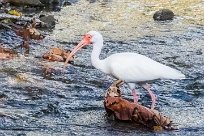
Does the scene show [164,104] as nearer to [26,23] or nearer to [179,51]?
[179,51]

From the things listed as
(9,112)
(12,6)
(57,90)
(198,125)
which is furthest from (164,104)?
(12,6)

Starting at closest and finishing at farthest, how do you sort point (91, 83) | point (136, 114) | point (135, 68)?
point (136, 114) → point (135, 68) → point (91, 83)

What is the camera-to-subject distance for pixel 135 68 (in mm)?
9469

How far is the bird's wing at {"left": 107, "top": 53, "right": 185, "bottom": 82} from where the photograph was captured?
30.7 ft

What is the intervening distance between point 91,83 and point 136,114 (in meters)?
2.90

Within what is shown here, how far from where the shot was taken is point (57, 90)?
36.4 feet

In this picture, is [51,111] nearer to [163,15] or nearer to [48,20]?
[48,20]

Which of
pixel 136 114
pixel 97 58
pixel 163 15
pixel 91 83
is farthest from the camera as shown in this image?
pixel 163 15

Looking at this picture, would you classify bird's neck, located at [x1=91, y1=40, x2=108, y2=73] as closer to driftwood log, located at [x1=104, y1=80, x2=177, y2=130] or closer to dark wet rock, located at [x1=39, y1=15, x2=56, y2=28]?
driftwood log, located at [x1=104, y1=80, x2=177, y2=130]

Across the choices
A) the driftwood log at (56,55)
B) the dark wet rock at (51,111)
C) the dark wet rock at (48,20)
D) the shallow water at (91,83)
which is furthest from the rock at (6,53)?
the dark wet rock at (48,20)

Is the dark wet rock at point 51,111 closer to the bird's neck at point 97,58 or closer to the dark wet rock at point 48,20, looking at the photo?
the bird's neck at point 97,58

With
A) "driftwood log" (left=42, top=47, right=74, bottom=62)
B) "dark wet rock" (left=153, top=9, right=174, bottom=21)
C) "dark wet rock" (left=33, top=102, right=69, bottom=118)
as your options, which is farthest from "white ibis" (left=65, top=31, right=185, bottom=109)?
"dark wet rock" (left=153, top=9, right=174, bottom=21)

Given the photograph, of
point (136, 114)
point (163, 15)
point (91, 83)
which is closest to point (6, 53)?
point (91, 83)

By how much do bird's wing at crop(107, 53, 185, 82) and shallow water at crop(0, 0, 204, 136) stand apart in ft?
2.67
